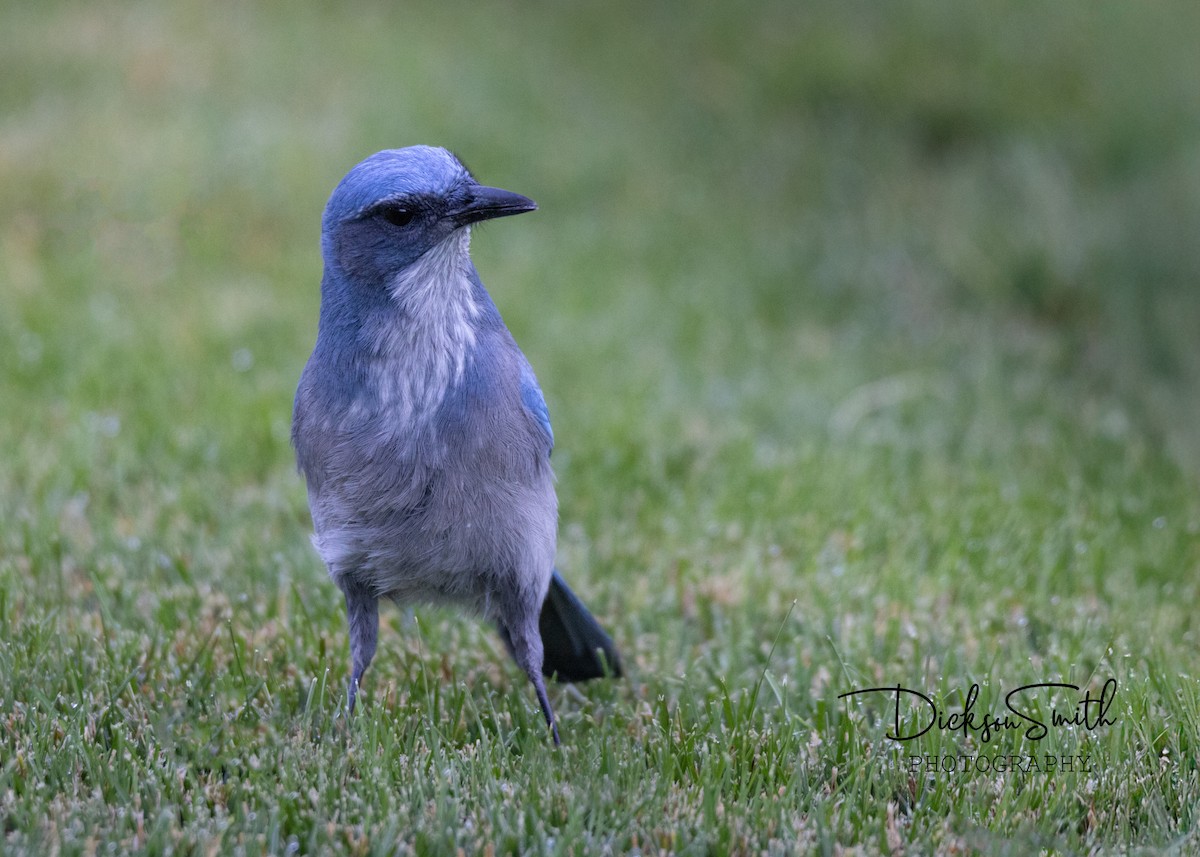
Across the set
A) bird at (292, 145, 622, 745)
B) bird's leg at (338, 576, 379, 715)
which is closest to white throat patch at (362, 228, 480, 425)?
bird at (292, 145, 622, 745)

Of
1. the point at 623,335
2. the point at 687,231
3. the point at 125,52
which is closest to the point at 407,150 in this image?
the point at 623,335

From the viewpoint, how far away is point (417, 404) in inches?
132

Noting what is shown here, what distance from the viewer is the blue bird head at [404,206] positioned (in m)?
3.32

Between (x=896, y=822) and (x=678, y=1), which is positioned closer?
(x=896, y=822)

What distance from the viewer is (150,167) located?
28.2ft

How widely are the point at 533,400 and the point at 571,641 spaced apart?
89 centimetres

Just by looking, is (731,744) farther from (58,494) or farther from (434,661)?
(58,494)

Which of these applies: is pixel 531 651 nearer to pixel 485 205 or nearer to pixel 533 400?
pixel 533 400

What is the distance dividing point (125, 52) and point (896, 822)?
9.35 meters
